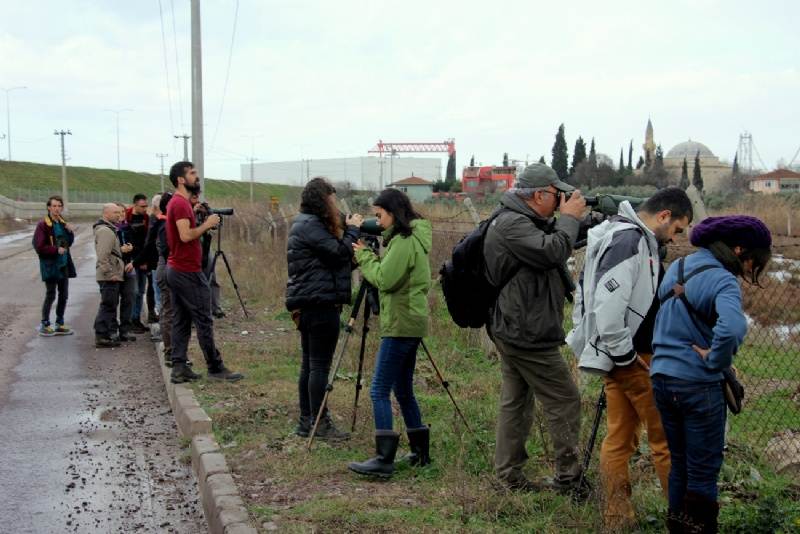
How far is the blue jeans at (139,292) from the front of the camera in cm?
1220

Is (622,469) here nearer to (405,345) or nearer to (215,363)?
(405,345)

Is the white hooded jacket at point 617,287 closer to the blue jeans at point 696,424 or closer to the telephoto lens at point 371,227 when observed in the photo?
the blue jeans at point 696,424

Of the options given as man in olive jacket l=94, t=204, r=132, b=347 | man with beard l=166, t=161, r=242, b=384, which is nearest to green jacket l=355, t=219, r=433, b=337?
man with beard l=166, t=161, r=242, b=384

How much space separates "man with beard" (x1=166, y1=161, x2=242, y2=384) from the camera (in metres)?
8.12

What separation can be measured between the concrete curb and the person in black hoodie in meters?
0.88

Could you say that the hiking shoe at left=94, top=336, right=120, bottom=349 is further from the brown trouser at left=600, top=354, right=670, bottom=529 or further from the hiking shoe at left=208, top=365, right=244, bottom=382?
the brown trouser at left=600, top=354, right=670, bottom=529

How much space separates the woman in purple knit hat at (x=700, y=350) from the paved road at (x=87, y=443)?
2987mm

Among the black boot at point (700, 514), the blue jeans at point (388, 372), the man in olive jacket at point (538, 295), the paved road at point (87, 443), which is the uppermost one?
the man in olive jacket at point (538, 295)

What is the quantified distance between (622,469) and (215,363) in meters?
5.12

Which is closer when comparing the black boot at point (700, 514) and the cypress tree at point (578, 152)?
the black boot at point (700, 514)

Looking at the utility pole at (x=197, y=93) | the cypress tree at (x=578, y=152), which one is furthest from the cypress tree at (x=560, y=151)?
the utility pole at (x=197, y=93)

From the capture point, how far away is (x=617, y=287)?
4188mm

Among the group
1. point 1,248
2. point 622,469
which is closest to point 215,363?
point 622,469

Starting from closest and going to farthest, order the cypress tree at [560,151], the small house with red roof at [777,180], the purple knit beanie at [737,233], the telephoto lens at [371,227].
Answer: the purple knit beanie at [737,233]
the telephoto lens at [371,227]
the cypress tree at [560,151]
the small house with red roof at [777,180]
